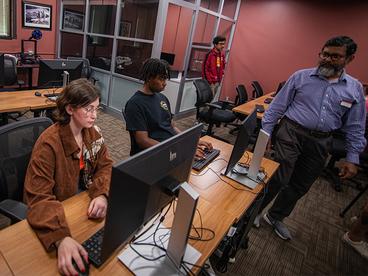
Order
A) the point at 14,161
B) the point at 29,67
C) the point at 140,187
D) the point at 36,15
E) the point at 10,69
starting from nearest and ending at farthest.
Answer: the point at 140,187, the point at 14,161, the point at 10,69, the point at 29,67, the point at 36,15

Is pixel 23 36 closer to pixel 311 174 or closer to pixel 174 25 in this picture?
pixel 174 25

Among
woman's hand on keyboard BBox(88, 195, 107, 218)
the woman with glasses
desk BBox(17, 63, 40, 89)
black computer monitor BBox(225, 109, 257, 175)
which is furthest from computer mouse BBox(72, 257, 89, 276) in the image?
desk BBox(17, 63, 40, 89)

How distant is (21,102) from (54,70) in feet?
1.50

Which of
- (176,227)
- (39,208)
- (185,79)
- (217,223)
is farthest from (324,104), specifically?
(185,79)

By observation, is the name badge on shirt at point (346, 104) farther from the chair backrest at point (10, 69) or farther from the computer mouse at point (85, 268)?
the chair backrest at point (10, 69)

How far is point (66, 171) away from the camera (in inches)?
46.8

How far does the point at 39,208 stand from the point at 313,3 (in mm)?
5725

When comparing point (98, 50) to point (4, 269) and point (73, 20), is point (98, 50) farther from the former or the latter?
point (4, 269)

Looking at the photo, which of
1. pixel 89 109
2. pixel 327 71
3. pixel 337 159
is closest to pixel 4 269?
pixel 89 109

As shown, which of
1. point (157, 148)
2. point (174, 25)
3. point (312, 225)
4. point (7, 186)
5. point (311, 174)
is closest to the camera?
point (157, 148)

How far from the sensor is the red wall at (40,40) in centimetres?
462

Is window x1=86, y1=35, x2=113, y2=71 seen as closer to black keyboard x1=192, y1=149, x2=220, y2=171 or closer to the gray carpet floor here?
the gray carpet floor

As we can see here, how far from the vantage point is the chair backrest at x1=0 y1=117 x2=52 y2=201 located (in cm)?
124

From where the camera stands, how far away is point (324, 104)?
1.85m
